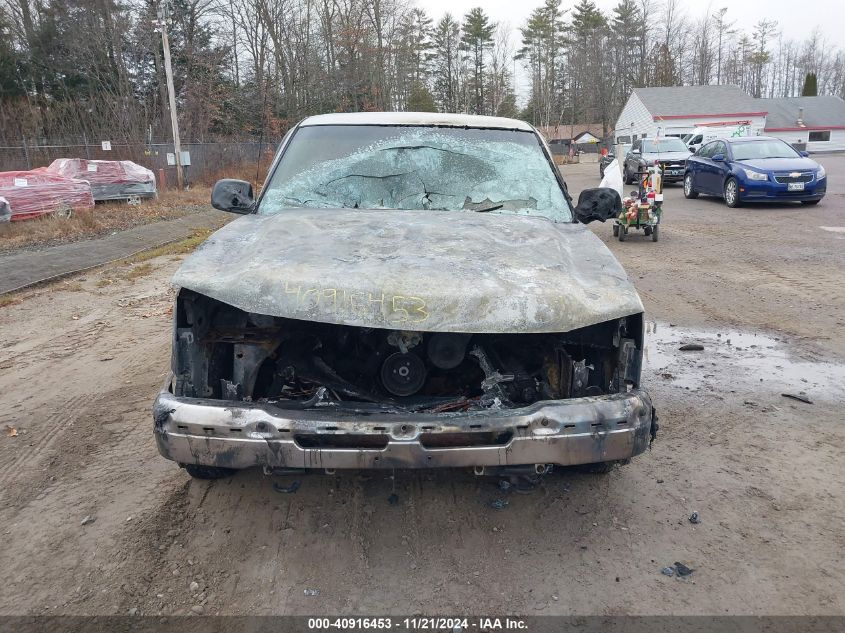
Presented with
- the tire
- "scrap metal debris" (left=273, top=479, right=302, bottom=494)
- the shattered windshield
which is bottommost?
"scrap metal debris" (left=273, top=479, right=302, bottom=494)

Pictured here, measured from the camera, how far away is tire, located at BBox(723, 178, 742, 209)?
15141 millimetres

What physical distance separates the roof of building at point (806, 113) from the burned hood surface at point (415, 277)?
2505 inches

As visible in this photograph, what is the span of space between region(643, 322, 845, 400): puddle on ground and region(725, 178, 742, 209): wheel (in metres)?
10.5

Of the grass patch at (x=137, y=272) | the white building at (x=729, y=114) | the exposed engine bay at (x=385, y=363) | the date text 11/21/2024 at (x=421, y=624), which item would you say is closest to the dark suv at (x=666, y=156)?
the grass patch at (x=137, y=272)

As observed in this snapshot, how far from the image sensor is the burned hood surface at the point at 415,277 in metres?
2.61

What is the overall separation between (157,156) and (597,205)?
976 inches

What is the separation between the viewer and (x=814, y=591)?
256cm

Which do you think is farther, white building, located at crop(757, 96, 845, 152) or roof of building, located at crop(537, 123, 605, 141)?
roof of building, located at crop(537, 123, 605, 141)

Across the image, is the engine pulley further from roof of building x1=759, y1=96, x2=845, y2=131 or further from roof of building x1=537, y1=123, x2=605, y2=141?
roof of building x1=537, y1=123, x2=605, y2=141

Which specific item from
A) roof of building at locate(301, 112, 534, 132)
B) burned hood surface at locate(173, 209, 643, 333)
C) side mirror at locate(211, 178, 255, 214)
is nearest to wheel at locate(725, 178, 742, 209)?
roof of building at locate(301, 112, 534, 132)

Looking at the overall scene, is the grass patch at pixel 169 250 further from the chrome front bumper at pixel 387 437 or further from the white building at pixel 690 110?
the white building at pixel 690 110

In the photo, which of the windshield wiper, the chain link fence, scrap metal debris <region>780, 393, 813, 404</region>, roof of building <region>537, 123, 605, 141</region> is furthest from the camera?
roof of building <region>537, 123, 605, 141</region>

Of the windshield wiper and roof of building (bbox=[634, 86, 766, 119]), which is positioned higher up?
roof of building (bbox=[634, 86, 766, 119])

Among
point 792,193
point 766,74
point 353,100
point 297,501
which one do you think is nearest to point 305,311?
point 297,501
